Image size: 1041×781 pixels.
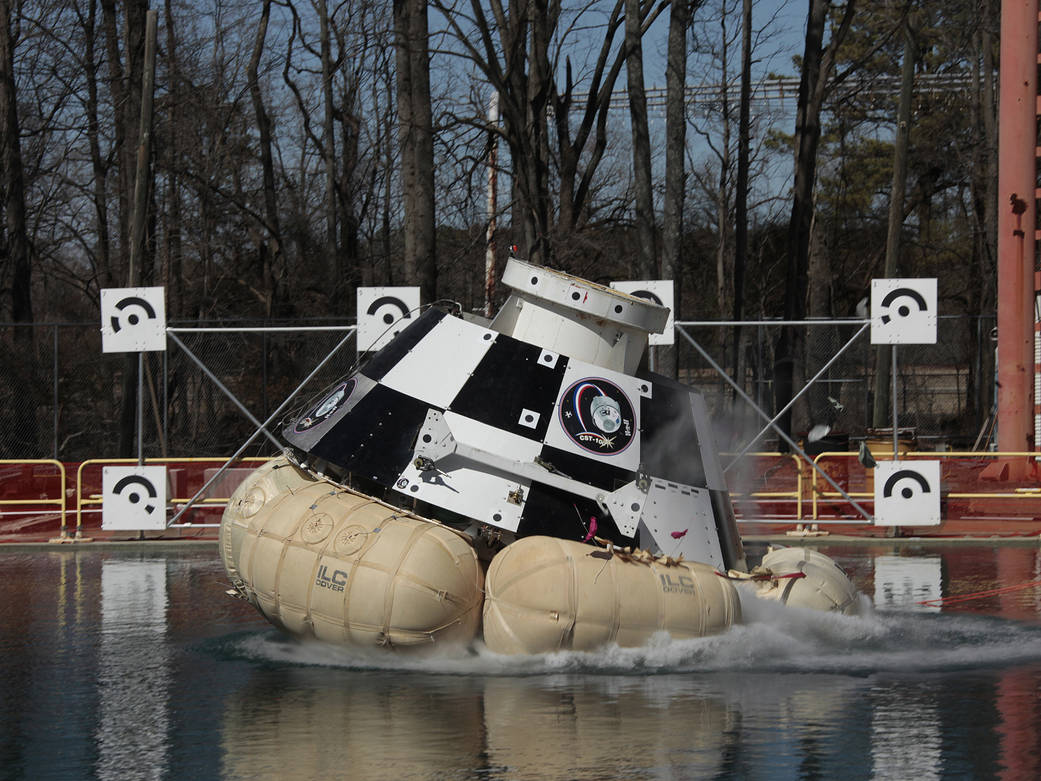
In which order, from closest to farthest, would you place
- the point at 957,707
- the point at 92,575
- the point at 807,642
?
the point at 957,707 → the point at 807,642 → the point at 92,575

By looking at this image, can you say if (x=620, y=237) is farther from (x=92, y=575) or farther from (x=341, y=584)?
(x=341, y=584)

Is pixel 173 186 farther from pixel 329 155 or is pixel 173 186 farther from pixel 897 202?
pixel 897 202

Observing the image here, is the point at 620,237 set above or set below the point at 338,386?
above

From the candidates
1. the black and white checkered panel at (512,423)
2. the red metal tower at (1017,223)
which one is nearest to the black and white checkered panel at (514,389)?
the black and white checkered panel at (512,423)

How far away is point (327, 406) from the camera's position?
10695 mm

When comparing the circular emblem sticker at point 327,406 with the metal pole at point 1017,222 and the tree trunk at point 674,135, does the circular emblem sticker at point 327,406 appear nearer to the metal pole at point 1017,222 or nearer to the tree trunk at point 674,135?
the tree trunk at point 674,135

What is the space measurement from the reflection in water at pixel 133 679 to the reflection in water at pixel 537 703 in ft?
0.08

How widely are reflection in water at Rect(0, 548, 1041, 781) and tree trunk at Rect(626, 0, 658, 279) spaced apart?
14.9 m

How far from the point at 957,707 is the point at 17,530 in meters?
16.1

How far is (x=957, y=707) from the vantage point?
845 centimetres

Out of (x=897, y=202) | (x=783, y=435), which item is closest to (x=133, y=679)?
(x=783, y=435)

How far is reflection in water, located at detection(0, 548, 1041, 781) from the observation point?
23.7ft

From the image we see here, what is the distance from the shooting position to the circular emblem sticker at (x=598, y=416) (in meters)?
10.2

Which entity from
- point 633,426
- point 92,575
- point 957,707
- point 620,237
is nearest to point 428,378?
point 633,426
